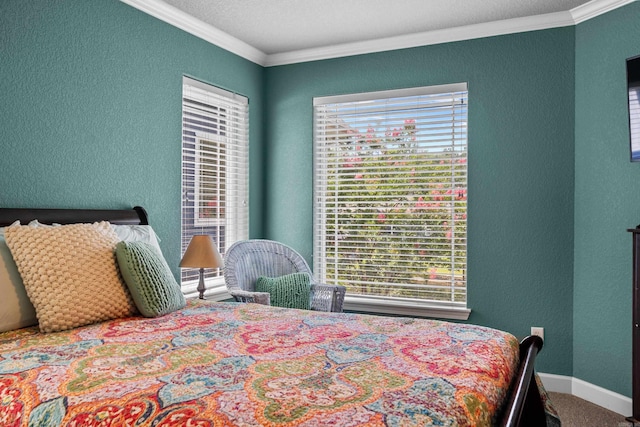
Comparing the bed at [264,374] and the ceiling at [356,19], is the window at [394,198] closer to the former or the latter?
the ceiling at [356,19]

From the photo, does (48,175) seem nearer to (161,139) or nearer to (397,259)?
(161,139)

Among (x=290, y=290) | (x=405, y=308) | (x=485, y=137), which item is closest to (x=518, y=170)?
(x=485, y=137)

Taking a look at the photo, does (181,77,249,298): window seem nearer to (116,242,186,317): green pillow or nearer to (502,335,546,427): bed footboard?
(116,242,186,317): green pillow

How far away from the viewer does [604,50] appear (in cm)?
327

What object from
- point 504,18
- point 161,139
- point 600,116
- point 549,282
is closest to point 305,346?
point 161,139

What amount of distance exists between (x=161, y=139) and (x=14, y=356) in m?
1.97

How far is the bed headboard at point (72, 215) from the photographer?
2.35 meters

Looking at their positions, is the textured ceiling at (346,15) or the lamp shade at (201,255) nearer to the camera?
the lamp shade at (201,255)

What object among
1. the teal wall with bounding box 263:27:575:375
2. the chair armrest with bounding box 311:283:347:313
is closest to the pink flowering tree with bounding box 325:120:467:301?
the teal wall with bounding box 263:27:575:375

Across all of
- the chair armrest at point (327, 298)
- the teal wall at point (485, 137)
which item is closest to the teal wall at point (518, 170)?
the teal wall at point (485, 137)

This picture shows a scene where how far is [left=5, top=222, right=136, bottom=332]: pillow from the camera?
1992 millimetres

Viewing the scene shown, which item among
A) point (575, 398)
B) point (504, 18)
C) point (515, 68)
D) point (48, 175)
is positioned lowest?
point (575, 398)

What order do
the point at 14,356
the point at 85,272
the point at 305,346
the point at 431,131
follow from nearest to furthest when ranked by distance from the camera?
the point at 14,356, the point at 305,346, the point at 85,272, the point at 431,131

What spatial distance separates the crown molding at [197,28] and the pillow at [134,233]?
1.40 metres
